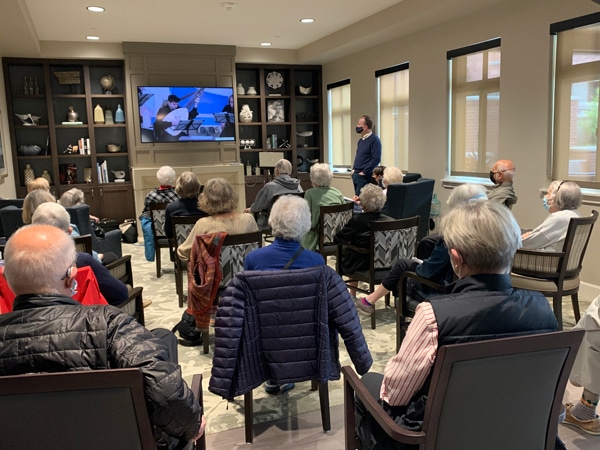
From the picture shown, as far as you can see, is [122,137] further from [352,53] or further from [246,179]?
[352,53]

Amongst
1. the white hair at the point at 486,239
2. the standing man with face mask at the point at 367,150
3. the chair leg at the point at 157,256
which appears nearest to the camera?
the white hair at the point at 486,239

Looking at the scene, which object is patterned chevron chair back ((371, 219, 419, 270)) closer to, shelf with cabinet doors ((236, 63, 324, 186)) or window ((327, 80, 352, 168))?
window ((327, 80, 352, 168))

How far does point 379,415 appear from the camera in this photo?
1459mm

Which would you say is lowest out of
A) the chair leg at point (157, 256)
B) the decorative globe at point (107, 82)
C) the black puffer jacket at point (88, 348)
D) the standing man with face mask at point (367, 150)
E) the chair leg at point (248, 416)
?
the chair leg at point (248, 416)

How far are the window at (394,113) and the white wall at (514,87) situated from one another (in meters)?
0.34

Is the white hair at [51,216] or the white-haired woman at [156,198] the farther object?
the white-haired woman at [156,198]

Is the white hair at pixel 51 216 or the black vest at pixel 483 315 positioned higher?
the white hair at pixel 51 216

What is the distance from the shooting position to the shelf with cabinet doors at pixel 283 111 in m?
9.16

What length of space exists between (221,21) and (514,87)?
151 inches

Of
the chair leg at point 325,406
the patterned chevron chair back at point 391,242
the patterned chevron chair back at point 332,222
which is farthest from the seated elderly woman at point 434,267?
the patterned chevron chair back at point 332,222

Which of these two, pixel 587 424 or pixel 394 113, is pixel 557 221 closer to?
pixel 587 424

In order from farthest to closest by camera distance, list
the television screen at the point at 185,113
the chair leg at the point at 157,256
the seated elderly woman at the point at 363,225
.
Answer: the television screen at the point at 185,113 → the chair leg at the point at 157,256 → the seated elderly woman at the point at 363,225

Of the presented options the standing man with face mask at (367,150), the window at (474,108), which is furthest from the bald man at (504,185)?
the standing man with face mask at (367,150)

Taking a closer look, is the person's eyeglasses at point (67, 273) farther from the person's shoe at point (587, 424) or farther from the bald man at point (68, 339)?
the person's shoe at point (587, 424)
